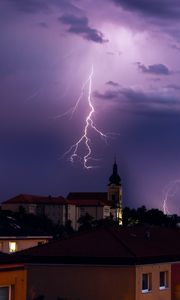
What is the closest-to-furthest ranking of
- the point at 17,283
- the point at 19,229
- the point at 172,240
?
the point at 17,283 → the point at 172,240 → the point at 19,229

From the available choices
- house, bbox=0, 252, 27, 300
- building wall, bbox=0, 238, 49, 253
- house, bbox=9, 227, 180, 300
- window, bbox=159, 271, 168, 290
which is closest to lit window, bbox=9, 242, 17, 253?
building wall, bbox=0, 238, 49, 253

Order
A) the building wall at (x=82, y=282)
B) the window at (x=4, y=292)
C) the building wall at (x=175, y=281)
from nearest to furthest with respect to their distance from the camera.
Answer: the window at (x=4, y=292), the building wall at (x=82, y=282), the building wall at (x=175, y=281)

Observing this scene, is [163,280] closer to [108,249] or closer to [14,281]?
A: [108,249]

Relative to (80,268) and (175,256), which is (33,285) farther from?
(175,256)

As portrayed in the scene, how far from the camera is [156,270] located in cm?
3634

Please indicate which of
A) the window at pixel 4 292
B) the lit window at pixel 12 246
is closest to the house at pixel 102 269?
the window at pixel 4 292

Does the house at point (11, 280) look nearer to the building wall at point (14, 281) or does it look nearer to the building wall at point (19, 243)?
the building wall at point (14, 281)

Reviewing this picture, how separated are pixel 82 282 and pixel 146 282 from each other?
111 inches

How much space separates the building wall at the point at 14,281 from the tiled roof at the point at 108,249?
7.42 metres

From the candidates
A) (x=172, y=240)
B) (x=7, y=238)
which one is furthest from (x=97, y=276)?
(x=7, y=238)

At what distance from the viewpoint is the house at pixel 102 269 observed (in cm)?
3462

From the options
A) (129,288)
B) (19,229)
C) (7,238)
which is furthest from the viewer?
(19,229)

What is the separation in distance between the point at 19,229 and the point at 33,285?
17460 millimetres

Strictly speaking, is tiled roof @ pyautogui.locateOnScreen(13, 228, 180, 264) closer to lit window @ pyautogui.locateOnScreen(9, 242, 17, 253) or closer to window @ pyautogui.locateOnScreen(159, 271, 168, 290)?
window @ pyautogui.locateOnScreen(159, 271, 168, 290)
